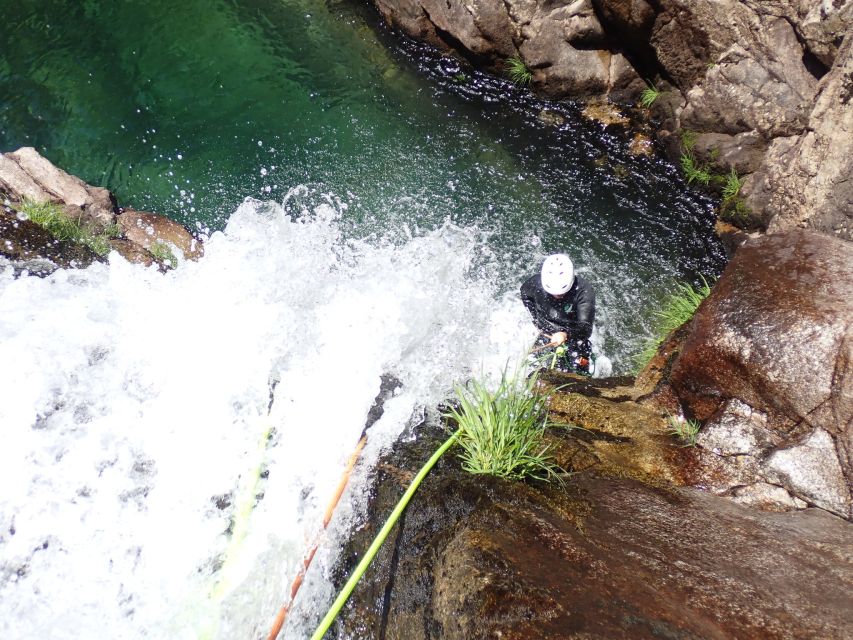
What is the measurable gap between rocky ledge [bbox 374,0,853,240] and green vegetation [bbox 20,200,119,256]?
20.7 feet

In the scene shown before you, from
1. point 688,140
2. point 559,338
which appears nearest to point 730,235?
point 688,140

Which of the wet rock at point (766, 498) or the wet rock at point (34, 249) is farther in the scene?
the wet rock at point (34, 249)

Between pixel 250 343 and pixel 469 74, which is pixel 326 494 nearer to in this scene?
pixel 250 343

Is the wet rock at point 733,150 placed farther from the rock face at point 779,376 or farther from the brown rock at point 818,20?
the rock face at point 779,376

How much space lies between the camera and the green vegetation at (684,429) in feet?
13.2

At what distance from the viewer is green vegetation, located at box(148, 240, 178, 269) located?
6150 millimetres

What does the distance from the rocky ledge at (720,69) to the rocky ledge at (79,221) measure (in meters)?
5.69

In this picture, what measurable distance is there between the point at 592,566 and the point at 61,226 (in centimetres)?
592

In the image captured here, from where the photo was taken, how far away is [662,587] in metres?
2.53

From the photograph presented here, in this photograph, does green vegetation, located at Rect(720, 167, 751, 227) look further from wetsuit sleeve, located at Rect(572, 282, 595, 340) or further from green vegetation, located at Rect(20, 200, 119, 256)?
green vegetation, located at Rect(20, 200, 119, 256)

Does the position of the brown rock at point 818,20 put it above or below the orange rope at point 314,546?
above

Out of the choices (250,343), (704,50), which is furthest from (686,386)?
(704,50)

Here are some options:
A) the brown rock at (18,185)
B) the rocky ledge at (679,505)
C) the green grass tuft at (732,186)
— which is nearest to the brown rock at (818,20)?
the green grass tuft at (732,186)

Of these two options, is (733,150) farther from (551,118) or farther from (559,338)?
(559,338)
